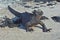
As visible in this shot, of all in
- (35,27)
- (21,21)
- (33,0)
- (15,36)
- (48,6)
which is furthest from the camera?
(33,0)

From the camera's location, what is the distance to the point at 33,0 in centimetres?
1409

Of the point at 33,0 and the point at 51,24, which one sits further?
the point at 33,0

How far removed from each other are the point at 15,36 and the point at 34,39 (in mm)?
568

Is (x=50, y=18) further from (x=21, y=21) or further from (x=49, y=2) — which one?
(x=49, y=2)

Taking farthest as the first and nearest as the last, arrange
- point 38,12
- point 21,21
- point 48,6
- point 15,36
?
point 48,6, point 21,21, point 38,12, point 15,36

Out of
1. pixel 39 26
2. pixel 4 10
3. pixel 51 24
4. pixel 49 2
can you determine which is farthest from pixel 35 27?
pixel 49 2

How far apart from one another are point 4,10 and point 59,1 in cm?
340

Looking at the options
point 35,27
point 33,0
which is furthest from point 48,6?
point 35,27

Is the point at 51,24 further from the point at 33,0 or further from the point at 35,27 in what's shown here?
the point at 33,0

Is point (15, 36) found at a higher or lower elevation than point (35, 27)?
higher

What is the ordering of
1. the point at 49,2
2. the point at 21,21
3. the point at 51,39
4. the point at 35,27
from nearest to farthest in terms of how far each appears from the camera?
the point at 51,39
the point at 35,27
the point at 21,21
the point at 49,2

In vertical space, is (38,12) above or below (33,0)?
above

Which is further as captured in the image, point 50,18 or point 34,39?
point 50,18

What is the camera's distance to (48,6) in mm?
12070
